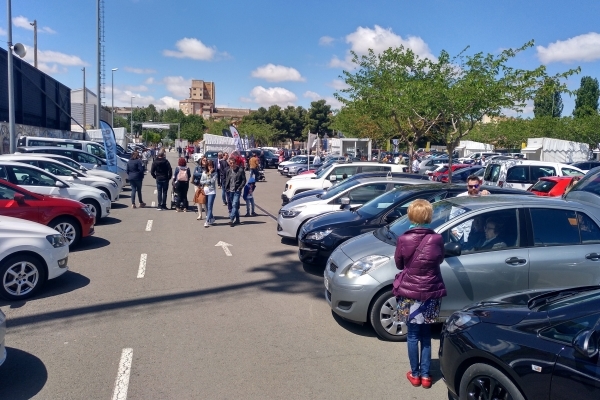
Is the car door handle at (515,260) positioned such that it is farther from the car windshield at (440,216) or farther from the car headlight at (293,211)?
the car headlight at (293,211)

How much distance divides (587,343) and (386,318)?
3084 mm

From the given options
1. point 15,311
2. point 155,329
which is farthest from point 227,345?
point 15,311

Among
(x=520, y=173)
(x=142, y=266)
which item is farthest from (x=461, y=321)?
(x=520, y=173)

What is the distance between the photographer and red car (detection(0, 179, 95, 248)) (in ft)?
32.2

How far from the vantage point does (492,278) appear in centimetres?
607

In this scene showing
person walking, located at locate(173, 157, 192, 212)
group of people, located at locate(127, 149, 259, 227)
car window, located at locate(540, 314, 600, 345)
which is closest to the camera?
car window, located at locate(540, 314, 600, 345)

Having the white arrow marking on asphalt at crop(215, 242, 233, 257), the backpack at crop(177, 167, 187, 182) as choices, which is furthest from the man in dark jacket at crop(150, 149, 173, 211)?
the white arrow marking on asphalt at crop(215, 242, 233, 257)

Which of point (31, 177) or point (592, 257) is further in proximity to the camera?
point (31, 177)

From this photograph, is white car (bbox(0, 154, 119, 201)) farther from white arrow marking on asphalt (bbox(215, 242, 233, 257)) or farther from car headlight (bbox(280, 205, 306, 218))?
car headlight (bbox(280, 205, 306, 218))

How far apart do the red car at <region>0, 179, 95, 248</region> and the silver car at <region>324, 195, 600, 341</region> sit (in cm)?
584

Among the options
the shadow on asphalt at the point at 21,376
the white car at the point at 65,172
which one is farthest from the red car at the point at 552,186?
the shadow on asphalt at the point at 21,376

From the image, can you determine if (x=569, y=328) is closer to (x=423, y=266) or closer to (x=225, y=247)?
(x=423, y=266)

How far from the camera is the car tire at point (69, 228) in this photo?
34.9 ft

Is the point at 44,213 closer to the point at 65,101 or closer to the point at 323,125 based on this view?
the point at 65,101
